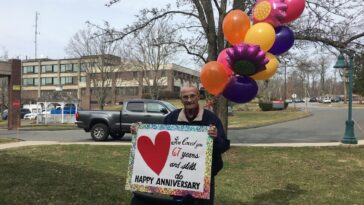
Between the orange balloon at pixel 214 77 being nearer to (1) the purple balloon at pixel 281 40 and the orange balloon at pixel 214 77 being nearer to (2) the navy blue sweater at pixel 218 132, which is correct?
(1) the purple balloon at pixel 281 40

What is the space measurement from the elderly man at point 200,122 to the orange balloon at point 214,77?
145cm

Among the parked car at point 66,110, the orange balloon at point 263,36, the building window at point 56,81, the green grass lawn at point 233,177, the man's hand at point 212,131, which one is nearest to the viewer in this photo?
the man's hand at point 212,131

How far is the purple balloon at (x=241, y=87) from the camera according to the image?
6398mm

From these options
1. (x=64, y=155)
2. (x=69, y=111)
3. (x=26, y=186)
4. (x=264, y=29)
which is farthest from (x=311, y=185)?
(x=69, y=111)

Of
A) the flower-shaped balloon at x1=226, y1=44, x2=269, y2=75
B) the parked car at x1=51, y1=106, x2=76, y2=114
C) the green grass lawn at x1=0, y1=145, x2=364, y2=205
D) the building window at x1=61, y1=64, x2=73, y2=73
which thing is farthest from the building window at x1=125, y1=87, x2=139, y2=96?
the flower-shaped balloon at x1=226, y1=44, x2=269, y2=75

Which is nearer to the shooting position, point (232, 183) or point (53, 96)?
point (232, 183)

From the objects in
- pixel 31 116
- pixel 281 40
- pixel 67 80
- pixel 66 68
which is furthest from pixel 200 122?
pixel 66 68

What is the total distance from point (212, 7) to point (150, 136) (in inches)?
367

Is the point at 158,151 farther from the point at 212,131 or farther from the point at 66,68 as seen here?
the point at 66,68

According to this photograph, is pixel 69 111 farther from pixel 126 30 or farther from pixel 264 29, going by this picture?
pixel 264 29

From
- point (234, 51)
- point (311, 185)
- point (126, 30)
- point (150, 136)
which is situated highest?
point (126, 30)

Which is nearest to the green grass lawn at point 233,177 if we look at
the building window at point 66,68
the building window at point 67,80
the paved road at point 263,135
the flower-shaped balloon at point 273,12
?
the flower-shaped balloon at point 273,12

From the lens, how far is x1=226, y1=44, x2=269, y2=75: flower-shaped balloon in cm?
610

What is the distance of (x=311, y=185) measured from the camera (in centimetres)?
940
